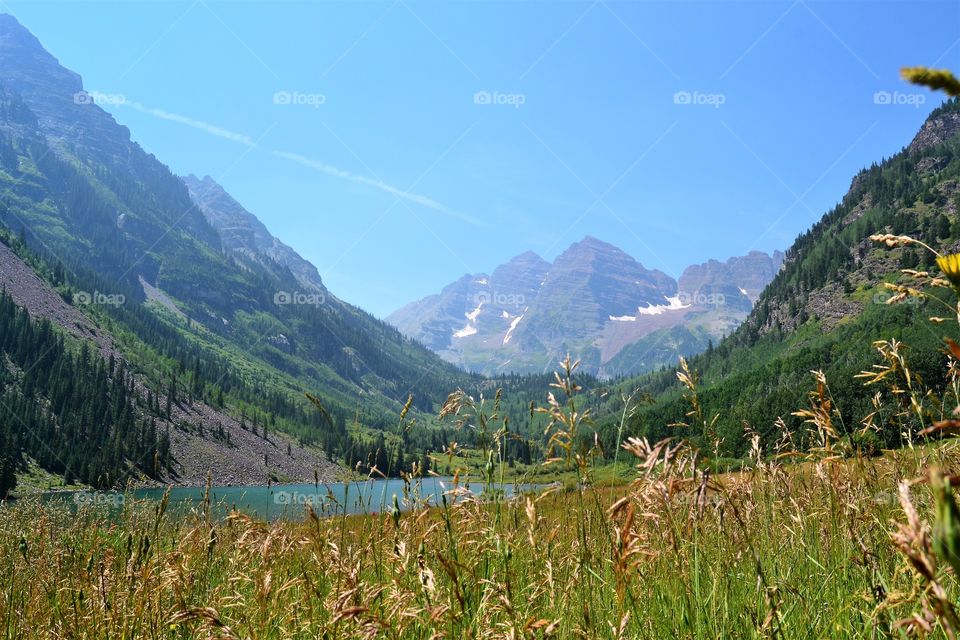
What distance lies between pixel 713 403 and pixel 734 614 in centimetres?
13750

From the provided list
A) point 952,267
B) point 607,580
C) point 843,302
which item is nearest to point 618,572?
point 607,580

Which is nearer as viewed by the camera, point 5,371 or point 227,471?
point 5,371

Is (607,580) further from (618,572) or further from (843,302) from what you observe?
(843,302)

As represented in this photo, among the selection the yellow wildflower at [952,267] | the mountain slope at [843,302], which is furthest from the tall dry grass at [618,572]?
the mountain slope at [843,302]

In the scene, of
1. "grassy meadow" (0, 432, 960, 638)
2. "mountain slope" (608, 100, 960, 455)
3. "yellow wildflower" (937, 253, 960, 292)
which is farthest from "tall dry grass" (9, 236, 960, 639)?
"mountain slope" (608, 100, 960, 455)

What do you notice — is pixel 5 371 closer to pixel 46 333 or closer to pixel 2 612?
pixel 46 333

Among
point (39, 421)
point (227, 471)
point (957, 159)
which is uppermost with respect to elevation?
point (957, 159)

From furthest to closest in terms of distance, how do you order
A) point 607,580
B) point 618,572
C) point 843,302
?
1. point 843,302
2. point 607,580
3. point 618,572

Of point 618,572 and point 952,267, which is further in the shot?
point 618,572

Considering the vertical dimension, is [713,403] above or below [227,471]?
above

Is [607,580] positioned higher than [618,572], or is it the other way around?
[618,572]

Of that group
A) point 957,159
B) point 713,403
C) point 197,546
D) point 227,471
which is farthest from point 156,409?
point 957,159

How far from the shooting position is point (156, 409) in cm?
15250

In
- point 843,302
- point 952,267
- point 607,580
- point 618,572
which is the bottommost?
point 607,580
